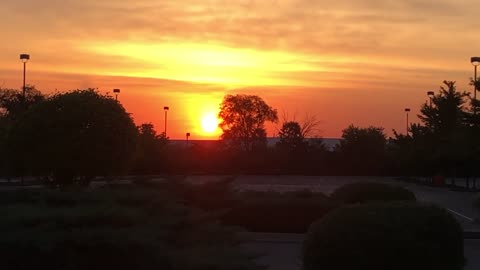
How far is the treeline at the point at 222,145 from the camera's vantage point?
2641 cm

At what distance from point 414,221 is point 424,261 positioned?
618 mm

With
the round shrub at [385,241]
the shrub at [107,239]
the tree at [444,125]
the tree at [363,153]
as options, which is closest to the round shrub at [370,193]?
the round shrub at [385,241]

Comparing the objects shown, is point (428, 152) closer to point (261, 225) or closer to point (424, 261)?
point (261, 225)

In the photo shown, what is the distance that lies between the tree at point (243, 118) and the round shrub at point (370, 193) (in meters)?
71.5

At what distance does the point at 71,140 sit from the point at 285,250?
32.9 feet

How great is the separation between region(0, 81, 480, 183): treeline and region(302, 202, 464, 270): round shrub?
49.8ft

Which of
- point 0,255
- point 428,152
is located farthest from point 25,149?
point 428,152

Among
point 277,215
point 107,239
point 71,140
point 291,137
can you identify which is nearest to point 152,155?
point 291,137

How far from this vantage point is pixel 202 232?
25.8 ft

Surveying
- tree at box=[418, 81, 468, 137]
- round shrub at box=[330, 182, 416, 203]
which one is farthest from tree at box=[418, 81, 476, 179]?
round shrub at box=[330, 182, 416, 203]

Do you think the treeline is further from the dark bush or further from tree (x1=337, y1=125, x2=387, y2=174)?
the dark bush

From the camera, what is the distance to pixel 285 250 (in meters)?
18.7

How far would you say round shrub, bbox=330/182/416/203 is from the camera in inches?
925

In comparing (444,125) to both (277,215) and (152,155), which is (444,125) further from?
(277,215)
